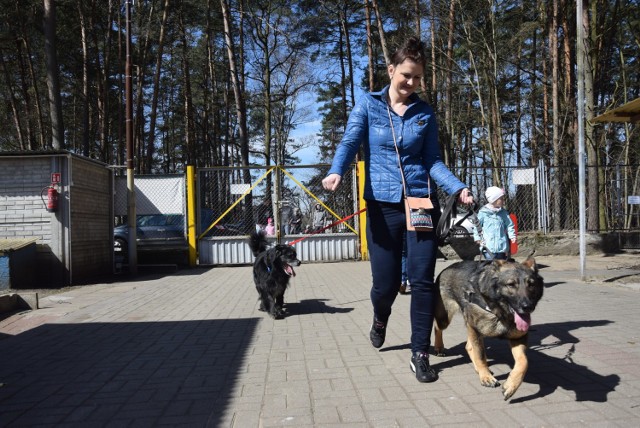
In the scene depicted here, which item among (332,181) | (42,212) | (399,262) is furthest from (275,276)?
(42,212)

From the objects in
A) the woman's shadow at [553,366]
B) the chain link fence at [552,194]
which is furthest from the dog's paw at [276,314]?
the chain link fence at [552,194]

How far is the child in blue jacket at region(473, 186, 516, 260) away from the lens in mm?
5727

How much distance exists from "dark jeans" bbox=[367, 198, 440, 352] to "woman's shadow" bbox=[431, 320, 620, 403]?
0.52 metres

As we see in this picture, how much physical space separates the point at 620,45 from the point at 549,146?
179 inches

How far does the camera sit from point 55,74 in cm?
1370

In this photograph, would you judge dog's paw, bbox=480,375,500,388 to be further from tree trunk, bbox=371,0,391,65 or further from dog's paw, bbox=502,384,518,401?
tree trunk, bbox=371,0,391,65

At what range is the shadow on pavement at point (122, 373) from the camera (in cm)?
296

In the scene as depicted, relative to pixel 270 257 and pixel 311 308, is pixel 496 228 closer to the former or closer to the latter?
pixel 311 308

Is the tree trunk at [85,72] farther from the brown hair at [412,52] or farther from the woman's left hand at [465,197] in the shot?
the woman's left hand at [465,197]

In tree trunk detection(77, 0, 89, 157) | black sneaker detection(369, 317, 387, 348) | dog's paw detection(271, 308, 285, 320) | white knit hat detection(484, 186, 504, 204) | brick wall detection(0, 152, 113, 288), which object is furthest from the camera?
tree trunk detection(77, 0, 89, 157)

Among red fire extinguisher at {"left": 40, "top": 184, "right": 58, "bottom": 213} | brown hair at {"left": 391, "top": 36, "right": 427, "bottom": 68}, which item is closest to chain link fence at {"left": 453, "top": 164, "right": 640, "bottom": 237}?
red fire extinguisher at {"left": 40, "top": 184, "right": 58, "bottom": 213}

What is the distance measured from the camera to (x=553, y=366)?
3.64 meters

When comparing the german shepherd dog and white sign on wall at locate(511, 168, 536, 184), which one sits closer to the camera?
the german shepherd dog

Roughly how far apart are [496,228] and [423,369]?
117 inches
